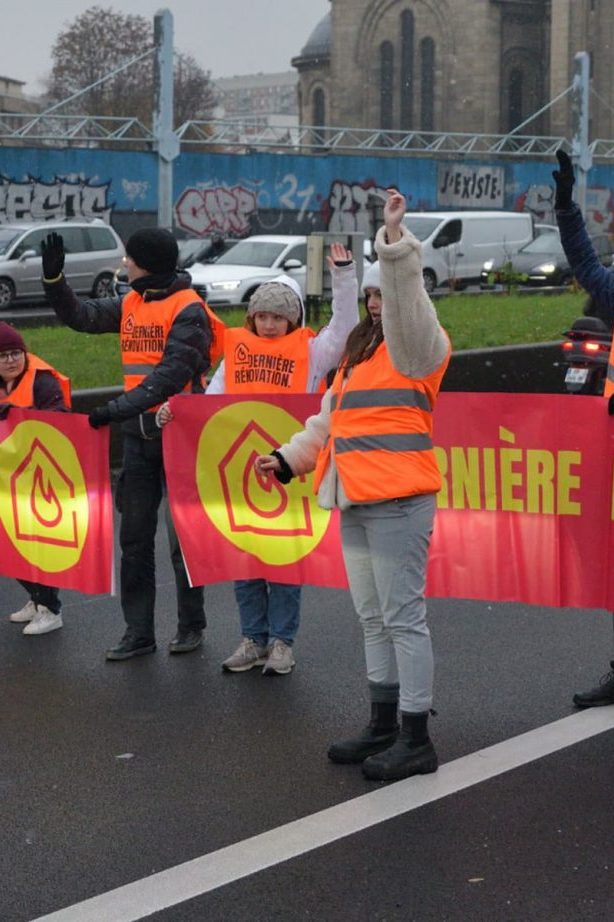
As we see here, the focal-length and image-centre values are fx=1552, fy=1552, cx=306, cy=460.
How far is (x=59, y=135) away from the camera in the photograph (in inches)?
1551

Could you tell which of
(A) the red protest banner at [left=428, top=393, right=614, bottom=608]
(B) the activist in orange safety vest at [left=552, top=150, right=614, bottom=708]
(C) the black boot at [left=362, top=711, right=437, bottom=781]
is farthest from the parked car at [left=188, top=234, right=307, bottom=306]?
(C) the black boot at [left=362, top=711, right=437, bottom=781]

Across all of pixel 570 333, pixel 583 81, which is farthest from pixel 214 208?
pixel 570 333

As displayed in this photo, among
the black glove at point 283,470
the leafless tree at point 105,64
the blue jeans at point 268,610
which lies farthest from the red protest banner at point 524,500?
the leafless tree at point 105,64

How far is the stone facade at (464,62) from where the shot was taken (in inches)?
3115

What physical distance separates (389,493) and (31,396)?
9.36 ft

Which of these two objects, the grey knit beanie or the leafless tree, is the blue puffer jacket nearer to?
the grey knit beanie

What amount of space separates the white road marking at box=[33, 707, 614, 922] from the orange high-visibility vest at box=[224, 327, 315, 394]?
1.87 m

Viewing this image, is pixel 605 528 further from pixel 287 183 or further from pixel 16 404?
pixel 287 183

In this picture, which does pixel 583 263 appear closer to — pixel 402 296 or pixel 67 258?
pixel 402 296

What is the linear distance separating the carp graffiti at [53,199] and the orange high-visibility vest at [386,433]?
114 ft

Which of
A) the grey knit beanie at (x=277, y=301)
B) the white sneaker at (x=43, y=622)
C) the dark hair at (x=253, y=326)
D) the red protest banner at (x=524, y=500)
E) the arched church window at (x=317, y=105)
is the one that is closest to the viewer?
the red protest banner at (x=524, y=500)

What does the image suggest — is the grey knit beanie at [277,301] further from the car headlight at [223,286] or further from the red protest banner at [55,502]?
the car headlight at [223,286]

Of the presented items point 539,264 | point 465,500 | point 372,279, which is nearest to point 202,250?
point 539,264

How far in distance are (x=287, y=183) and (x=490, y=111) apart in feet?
123
